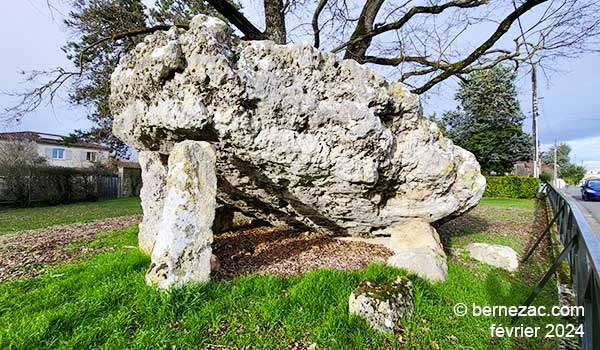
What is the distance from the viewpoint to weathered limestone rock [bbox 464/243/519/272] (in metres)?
5.15

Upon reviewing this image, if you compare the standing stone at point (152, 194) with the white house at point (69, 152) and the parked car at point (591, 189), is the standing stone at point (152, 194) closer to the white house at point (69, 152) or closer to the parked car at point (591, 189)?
the parked car at point (591, 189)

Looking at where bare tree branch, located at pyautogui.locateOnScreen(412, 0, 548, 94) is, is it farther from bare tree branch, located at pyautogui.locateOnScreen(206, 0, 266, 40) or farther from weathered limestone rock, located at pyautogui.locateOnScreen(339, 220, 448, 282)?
weathered limestone rock, located at pyautogui.locateOnScreen(339, 220, 448, 282)

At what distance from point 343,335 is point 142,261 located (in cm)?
275

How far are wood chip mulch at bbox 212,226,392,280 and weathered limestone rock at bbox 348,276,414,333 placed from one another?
96cm

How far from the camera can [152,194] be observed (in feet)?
15.4

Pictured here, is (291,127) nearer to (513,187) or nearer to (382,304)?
(382,304)

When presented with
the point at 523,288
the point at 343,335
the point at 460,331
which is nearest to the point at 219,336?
the point at 343,335

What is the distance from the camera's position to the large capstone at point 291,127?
3.48 meters

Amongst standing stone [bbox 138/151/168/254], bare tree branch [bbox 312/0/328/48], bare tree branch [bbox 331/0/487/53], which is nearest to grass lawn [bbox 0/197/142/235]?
standing stone [bbox 138/151/168/254]

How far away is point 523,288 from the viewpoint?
4.37 meters

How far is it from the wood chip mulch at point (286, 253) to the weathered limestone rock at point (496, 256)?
5.52ft

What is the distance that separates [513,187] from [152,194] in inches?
806

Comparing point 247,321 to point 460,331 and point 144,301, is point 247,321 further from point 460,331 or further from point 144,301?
point 460,331

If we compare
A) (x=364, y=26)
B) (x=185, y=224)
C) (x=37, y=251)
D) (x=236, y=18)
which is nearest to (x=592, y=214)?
(x=364, y=26)
